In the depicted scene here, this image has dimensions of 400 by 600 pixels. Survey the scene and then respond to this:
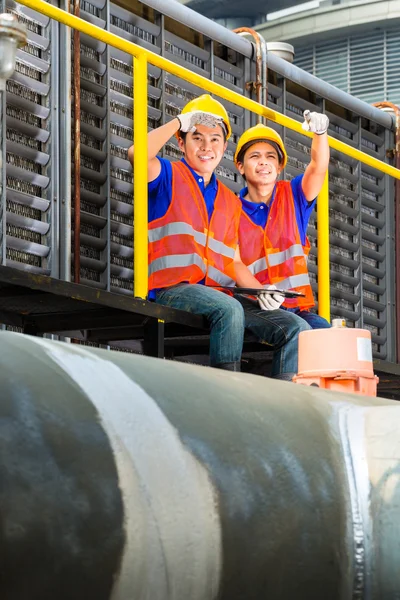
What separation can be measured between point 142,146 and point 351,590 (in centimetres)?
426

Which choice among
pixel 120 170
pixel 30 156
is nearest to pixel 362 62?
pixel 120 170

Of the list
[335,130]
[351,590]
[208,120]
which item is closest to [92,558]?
[351,590]

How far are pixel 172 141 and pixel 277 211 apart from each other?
79 cm

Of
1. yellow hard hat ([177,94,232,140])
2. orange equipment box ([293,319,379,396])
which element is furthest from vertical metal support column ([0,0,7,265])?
orange equipment box ([293,319,379,396])

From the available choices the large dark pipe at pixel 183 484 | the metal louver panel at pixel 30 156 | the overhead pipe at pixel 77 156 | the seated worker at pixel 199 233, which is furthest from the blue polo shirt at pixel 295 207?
the large dark pipe at pixel 183 484

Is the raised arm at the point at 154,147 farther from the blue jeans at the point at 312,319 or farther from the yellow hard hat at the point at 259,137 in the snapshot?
the blue jeans at the point at 312,319

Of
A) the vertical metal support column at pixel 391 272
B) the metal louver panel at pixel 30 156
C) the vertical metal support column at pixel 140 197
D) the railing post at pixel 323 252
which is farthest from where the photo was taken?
the vertical metal support column at pixel 391 272

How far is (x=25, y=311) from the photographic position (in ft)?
19.7

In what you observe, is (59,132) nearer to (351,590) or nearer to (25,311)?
A: (25,311)

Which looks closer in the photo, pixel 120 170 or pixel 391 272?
pixel 120 170

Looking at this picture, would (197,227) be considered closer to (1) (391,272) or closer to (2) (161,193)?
(2) (161,193)

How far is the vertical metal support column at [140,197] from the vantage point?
639 cm

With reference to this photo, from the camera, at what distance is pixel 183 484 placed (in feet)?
7.38

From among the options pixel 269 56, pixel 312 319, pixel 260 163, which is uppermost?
pixel 269 56
